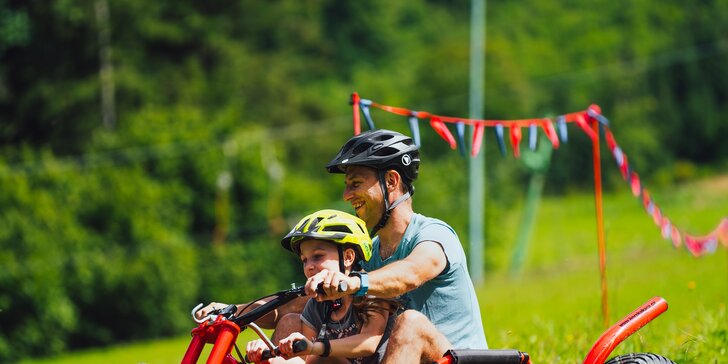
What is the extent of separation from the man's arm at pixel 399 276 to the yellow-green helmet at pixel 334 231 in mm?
228

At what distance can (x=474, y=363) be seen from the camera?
6.05 m

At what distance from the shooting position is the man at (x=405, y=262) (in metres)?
6.04

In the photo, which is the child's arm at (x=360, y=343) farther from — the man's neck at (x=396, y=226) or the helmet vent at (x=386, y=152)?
the helmet vent at (x=386, y=152)

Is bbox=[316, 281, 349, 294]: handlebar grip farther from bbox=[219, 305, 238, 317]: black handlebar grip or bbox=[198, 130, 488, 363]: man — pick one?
bbox=[219, 305, 238, 317]: black handlebar grip

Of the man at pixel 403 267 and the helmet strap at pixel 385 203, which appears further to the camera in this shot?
the helmet strap at pixel 385 203

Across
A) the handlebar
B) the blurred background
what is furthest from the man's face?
the blurred background

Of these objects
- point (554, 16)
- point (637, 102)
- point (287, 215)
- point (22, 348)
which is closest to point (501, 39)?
point (554, 16)

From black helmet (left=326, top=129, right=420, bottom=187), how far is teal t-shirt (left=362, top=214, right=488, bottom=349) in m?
0.41

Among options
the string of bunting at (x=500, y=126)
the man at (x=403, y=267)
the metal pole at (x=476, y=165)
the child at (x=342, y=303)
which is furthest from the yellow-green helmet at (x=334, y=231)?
the metal pole at (x=476, y=165)

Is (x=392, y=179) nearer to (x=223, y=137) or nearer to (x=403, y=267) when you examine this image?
(x=403, y=267)

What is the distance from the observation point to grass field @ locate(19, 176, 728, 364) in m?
9.02

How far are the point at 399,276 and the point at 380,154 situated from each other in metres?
0.91

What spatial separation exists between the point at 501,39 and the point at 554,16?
7851 millimetres

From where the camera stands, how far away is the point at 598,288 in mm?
20922
